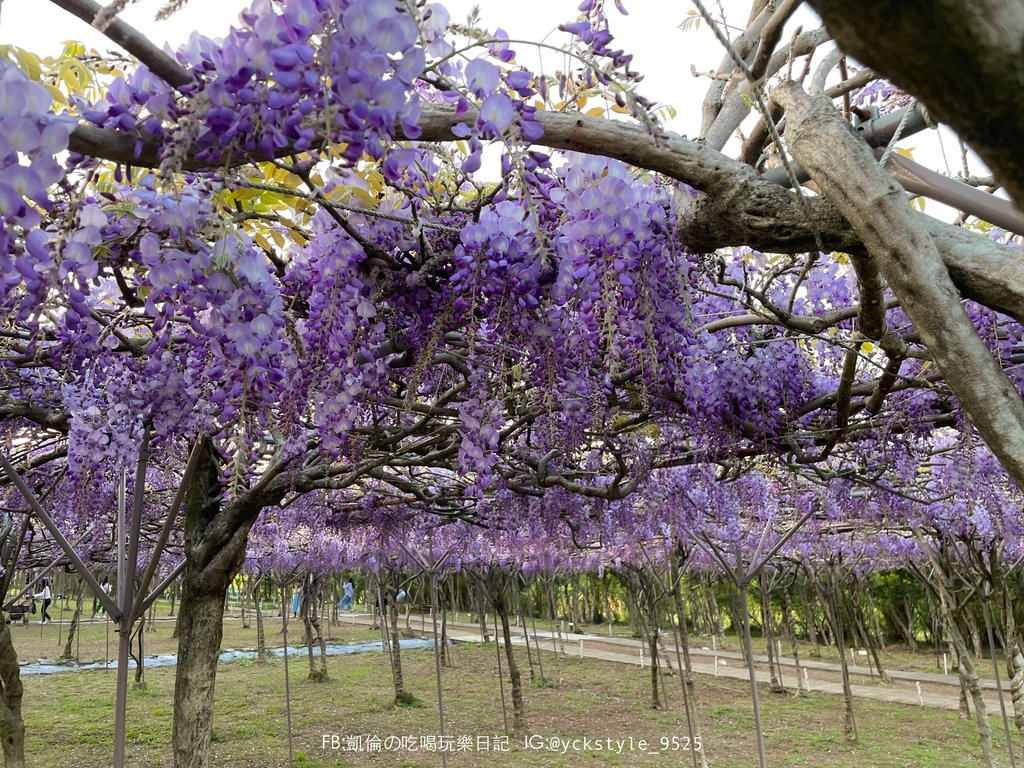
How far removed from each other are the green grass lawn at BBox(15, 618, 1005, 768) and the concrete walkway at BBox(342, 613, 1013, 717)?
905 millimetres

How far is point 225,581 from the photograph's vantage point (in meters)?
4.50

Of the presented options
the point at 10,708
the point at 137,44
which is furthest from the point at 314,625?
the point at 137,44

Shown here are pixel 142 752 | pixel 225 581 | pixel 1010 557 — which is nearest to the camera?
pixel 225 581

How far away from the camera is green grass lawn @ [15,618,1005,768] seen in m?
8.69

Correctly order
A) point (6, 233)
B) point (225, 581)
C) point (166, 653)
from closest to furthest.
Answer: point (6, 233), point (225, 581), point (166, 653)

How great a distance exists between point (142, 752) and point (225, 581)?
559cm

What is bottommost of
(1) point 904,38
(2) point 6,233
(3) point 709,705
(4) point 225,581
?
(3) point 709,705

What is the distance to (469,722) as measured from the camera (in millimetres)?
10742

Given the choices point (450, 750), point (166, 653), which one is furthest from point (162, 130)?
point (166, 653)

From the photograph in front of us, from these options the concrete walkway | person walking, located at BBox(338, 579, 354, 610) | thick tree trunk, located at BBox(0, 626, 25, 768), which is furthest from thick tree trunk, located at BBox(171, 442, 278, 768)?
person walking, located at BBox(338, 579, 354, 610)

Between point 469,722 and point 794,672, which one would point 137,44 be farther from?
point 794,672

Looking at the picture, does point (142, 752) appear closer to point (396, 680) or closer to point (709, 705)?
point (396, 680)

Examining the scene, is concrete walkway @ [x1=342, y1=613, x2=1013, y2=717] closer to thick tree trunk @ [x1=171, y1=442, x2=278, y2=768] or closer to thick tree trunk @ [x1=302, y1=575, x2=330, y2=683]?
thick tree trunk @ [x1=302, y1=575, x2=330, y2=683]

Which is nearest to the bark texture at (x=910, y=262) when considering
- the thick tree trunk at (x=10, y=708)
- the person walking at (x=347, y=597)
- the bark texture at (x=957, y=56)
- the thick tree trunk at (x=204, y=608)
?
the bark texture at (x=957, y=56)
